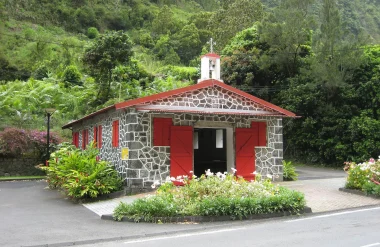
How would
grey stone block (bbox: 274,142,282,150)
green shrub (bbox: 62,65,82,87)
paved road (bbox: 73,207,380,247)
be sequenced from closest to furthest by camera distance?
paved road (bbox: 73,207,380,247), grey stone block (bbox: 274,142,282,150), green shrub (bbox: 62,65,82,87)

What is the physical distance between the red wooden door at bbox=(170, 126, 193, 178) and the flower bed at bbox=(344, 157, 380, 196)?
6056mm

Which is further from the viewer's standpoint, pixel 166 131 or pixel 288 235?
pixel 166 131

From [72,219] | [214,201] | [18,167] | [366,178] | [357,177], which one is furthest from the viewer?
[18,167]

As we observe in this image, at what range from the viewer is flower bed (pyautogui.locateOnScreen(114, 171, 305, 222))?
10.7 m

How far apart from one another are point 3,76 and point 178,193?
33513 mm

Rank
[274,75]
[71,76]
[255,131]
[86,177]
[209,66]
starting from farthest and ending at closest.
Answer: [71,76]
[274,75]
[255,131]
[209,66]
[86,177]

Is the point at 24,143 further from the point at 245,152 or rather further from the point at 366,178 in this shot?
the point at 366,178

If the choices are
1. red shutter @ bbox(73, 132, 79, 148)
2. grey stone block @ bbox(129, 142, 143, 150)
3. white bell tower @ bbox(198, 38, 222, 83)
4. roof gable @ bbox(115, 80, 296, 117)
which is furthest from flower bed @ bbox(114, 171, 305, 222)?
red shutter @ bbox(73, 132, 79, 148)

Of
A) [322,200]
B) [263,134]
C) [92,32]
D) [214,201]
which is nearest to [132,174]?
[214,201]

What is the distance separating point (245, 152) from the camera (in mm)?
17000

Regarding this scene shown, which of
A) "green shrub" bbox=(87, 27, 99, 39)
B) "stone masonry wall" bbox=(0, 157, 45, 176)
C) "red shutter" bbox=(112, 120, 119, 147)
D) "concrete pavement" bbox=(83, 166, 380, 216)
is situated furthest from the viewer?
"green shrub" bbox=(87, 27, 99, 39)

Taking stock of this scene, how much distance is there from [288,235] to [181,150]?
7.57 m

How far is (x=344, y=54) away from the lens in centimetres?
2583

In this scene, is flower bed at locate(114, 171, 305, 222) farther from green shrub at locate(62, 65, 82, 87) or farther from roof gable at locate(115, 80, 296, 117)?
green shrub at locate(62, 65, 82, 87)
